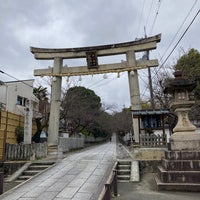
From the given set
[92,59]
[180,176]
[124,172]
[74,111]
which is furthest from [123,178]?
[74,111]

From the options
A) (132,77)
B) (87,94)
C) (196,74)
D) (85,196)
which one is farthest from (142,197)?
(87,94)

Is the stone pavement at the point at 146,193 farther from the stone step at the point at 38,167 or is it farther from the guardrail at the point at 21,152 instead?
the guardrail at the point at 21,152

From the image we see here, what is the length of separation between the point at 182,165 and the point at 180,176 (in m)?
0.51

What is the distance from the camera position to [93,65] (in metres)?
18.0

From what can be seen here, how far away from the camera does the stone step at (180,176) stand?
8.62 meters

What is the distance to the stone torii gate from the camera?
1706cm

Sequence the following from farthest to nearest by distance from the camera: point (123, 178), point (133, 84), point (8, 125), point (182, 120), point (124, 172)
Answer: point (133, 84) → point (8, 125) → point (124, 172) → point (123, 178) → point (182, 120)

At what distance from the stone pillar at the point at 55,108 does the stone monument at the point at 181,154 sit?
32.3ft

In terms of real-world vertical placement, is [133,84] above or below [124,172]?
above

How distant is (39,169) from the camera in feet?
40.1

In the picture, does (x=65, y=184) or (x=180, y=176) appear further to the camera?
(x=65, y=184)

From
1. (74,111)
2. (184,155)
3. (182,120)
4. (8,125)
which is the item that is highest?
(74,111)

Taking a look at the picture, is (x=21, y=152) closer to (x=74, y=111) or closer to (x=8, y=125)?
(x=8, y=125)

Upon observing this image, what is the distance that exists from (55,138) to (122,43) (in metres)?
8.97
